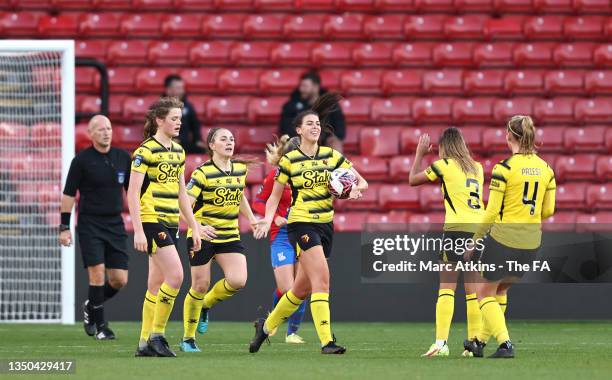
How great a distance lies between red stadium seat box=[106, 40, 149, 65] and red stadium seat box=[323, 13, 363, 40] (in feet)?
8.57

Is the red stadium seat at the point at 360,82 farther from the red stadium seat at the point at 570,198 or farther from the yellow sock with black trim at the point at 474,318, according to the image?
the yellow sock with black trim at the point at 474,318

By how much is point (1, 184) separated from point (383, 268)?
460cm

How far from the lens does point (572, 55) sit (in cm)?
1841

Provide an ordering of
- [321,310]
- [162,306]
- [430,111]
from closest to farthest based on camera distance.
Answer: [162,306] → [321,310] → [430,111]

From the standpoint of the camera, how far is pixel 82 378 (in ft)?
26.7

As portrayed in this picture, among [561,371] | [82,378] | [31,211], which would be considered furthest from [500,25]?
[82,378]

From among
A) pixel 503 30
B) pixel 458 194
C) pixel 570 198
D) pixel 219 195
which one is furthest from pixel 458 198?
pixel 503 30

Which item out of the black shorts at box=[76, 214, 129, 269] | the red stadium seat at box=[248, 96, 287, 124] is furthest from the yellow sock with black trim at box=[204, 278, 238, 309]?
the red stadium seat at box=[248, 96, 287, 124]

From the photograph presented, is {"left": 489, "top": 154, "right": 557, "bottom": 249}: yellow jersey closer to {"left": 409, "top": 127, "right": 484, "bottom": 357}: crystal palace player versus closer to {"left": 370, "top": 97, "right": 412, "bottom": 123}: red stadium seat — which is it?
{"left": 409, "top": 127, "right": 484, "bottom": 357}: crystal palace player

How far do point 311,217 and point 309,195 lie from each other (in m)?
0.17

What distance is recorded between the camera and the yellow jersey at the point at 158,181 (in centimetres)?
991

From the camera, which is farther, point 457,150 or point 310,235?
point 457,150

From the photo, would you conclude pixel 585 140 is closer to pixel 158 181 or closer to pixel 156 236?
pixel 158 181

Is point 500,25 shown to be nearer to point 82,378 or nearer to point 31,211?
point 31,211
